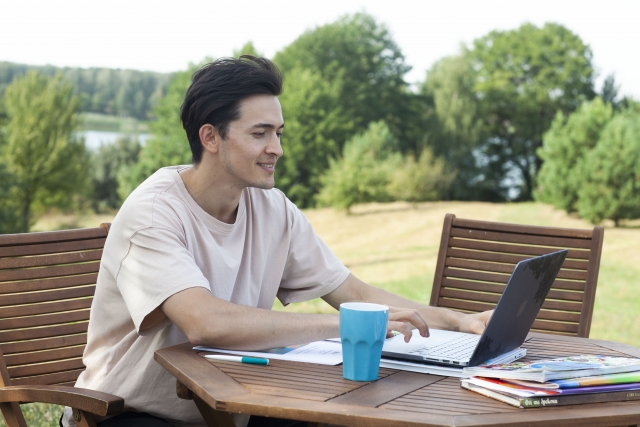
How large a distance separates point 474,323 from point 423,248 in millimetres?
12210

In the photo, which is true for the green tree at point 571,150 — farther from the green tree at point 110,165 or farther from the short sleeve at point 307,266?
the green tree at point 110,165

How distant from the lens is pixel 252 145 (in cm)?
191

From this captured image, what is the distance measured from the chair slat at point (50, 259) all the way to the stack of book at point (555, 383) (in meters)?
1.46

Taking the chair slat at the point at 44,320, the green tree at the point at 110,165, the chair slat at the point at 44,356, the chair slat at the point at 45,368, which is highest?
the chair slat at the point at 44,320

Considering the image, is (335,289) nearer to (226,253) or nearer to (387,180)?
(226,253)

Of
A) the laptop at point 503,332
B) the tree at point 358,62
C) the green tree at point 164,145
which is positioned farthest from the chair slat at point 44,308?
the tree at point 358,62

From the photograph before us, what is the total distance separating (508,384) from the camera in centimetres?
137

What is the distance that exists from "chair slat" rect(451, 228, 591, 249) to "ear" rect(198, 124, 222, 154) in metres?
1.34

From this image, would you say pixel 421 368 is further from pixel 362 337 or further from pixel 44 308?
pixel 44 308

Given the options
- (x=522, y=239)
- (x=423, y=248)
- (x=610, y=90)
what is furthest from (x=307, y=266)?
(x=610, y=90)

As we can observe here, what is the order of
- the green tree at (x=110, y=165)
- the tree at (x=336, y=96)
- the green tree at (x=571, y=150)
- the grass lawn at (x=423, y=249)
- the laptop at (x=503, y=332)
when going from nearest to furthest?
the laptop at (x=503, y=332), the grass lawn at (x=423, y=249), the green tree at (x=571, y=150), the tree at (x=336, y=96), the green tree at (x=110, y=165)

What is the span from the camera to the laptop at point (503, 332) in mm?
1456

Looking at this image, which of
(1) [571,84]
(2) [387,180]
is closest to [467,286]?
(2) [387,180]

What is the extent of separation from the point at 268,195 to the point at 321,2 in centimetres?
3515
